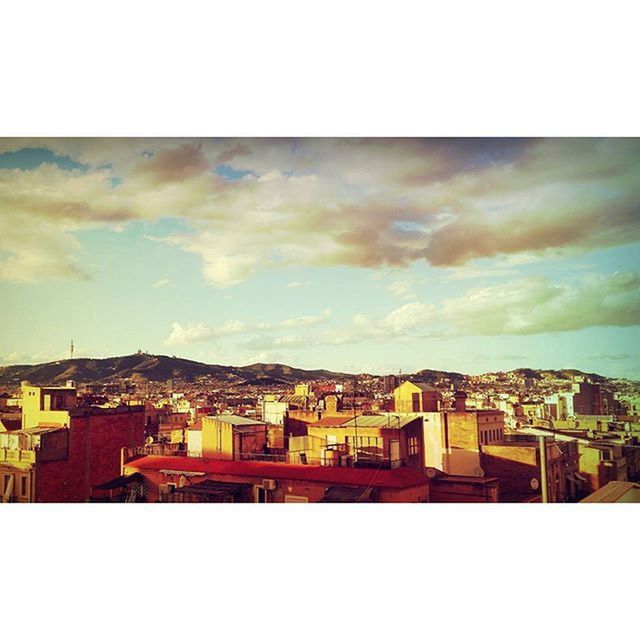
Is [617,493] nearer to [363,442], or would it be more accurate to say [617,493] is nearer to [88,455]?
[363,442]

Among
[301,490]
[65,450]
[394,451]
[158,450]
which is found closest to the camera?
[301,490]

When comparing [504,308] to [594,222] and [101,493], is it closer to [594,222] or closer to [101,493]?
[594,222]

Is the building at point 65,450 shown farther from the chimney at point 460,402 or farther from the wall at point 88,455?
the chimney at point 460,402

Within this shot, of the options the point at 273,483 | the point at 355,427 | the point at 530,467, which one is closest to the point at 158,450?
the point at 273,483

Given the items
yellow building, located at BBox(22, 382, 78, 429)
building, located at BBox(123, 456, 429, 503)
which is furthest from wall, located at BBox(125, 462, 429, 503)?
yellow building, located at BBox(22, 382, 78, 429)

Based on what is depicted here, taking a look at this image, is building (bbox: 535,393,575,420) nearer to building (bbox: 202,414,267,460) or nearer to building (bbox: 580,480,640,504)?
building (bbox: 580,480,640,504)

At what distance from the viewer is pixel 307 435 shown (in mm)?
4434

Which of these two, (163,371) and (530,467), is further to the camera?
(163,371)

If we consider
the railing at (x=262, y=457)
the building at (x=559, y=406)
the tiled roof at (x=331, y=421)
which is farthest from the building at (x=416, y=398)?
the railing at (x=262, y=457)

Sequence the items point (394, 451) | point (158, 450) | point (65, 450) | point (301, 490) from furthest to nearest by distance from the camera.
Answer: point (158, 450) → point (65, 450) → point (394, 451) → point (301, 490)

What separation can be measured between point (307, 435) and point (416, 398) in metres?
0.88

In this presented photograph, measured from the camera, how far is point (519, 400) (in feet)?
14.2

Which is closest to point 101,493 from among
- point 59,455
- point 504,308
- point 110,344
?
point 59,455

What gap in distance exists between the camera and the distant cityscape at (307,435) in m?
4.18
